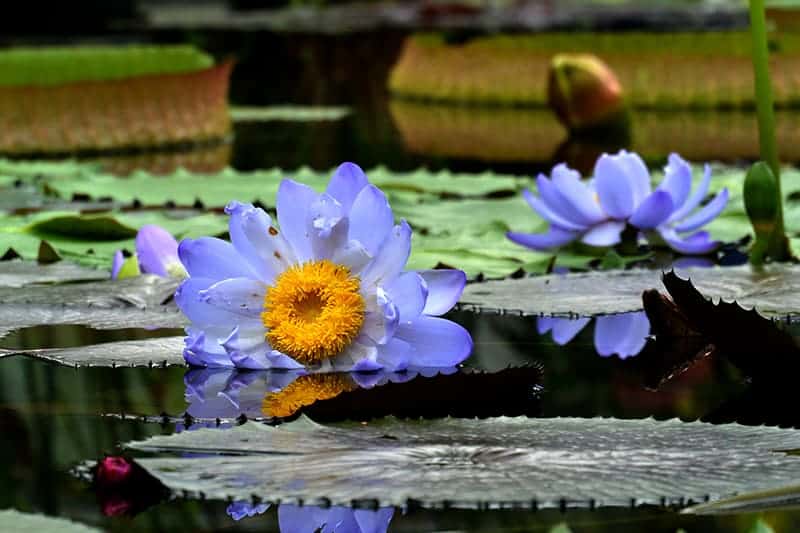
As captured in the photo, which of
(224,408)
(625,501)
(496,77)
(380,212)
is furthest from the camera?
(496,77)

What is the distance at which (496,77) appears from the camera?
6156mm

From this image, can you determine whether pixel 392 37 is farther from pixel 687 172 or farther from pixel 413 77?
pixel 687 172

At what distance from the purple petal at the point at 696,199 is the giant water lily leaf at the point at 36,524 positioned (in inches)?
51.3

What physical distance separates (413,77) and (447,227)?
439 cm

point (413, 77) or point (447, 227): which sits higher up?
point (413, 77)

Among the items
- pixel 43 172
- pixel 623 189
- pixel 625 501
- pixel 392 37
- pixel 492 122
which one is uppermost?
pixel 392 37

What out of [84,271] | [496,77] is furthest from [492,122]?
[84,271]

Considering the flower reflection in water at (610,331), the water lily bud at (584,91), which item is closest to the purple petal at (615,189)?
the flower reflection in water at (610,331)

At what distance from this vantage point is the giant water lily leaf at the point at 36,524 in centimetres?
91

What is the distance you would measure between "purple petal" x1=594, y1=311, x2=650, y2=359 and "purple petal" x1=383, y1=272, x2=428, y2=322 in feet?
0.96

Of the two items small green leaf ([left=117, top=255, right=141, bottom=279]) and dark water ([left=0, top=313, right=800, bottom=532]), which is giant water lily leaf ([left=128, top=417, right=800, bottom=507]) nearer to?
dark water ([left=0, top=313, right=800, bottom=532])

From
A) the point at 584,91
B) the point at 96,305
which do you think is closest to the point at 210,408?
the point at 96,305

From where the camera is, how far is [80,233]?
7.22 ft

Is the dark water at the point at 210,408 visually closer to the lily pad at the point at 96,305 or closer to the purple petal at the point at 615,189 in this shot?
the lily pad at the point at 96,305
